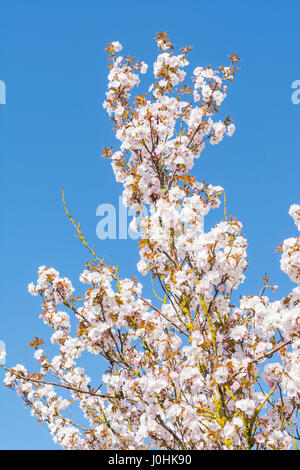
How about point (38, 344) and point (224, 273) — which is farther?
point (38, 344)

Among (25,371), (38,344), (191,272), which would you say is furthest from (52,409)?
(191,272)

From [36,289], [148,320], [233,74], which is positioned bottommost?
[148,320]

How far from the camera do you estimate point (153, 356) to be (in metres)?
5.72

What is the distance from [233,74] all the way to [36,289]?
494 centimetres

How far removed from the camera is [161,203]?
5.73 m

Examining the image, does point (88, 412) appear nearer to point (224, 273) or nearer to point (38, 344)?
point (38, 344)

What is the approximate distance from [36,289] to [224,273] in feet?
9.81
